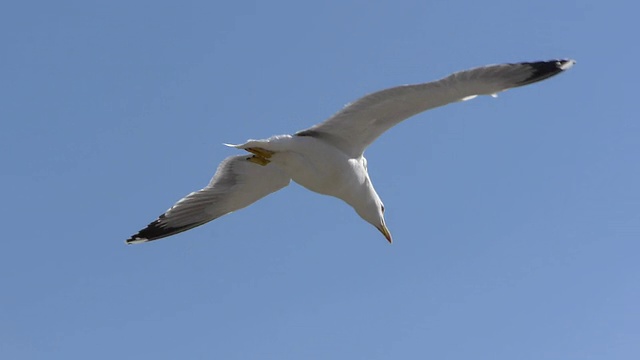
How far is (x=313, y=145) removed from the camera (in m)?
12.3

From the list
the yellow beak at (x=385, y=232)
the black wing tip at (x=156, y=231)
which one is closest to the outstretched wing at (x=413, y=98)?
the yellow beak at (x=385, y=232)

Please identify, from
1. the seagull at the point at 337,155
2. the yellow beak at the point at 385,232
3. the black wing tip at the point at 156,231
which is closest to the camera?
the seagull at the point at 337,155

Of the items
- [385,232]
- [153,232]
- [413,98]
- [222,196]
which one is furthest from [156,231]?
[413,98]

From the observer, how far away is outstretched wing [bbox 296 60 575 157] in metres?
11.5

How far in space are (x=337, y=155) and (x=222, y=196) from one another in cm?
232

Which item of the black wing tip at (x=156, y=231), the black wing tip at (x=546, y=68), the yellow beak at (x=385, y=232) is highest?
the black wing tip at (x=156, y=231)

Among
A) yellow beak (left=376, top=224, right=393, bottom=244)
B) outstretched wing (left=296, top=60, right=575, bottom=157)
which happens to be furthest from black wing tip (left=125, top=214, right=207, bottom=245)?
outstretched wing (left=296, top=60, right=575, bottom=157)

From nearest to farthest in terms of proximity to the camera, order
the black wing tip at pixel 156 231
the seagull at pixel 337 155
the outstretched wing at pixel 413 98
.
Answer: the outstretched wing at pixel 413 98 < the seagull at pixel 337 155 < the black wing tip at pixel 156 231

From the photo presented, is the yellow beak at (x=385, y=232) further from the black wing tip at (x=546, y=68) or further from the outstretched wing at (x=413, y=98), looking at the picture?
the black wing tip at (x=546, y=68)

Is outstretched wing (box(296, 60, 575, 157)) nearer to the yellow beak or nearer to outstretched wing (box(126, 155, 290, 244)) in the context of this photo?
outstretched wing (box(126, 155, 290, 244))

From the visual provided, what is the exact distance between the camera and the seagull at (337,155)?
1158 centimetres

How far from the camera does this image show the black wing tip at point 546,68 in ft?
37.9

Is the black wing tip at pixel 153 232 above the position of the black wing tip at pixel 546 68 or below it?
above

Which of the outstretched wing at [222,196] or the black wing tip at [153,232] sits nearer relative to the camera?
the outstretched wing at [222,196]
